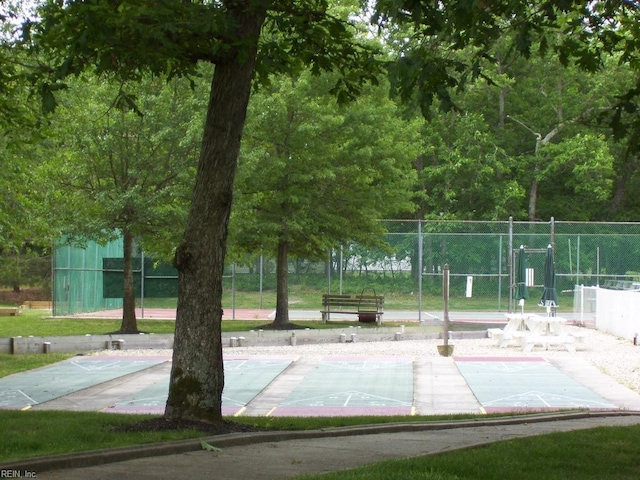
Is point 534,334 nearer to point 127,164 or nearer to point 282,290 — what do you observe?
point 282,290

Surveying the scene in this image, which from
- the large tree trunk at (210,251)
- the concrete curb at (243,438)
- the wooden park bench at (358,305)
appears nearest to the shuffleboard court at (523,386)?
the concrete curb at (243,438)

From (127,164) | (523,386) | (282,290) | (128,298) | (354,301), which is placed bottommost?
(523,386)

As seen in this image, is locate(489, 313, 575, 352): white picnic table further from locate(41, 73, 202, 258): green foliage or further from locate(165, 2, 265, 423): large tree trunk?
locate(165, 2, 265, 423): large tree trunk

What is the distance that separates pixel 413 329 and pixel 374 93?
7881mm

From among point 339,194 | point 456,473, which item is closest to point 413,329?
point 339,194

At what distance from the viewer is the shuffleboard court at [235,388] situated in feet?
47.6

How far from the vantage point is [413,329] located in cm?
2811

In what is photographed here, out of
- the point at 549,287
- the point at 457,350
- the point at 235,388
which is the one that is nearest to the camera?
the point at 235,388

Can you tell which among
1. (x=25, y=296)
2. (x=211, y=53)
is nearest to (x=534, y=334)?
(x=211, y=53)

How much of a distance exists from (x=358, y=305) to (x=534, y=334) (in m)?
8.94

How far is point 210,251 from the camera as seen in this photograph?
10461 mm

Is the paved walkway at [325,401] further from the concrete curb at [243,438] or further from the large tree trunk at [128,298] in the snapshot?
the large tree trunk at [128,298]

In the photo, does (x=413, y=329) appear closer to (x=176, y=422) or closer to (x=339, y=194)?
(x=339, y=194)

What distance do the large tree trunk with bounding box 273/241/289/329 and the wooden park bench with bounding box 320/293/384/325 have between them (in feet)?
9.88
